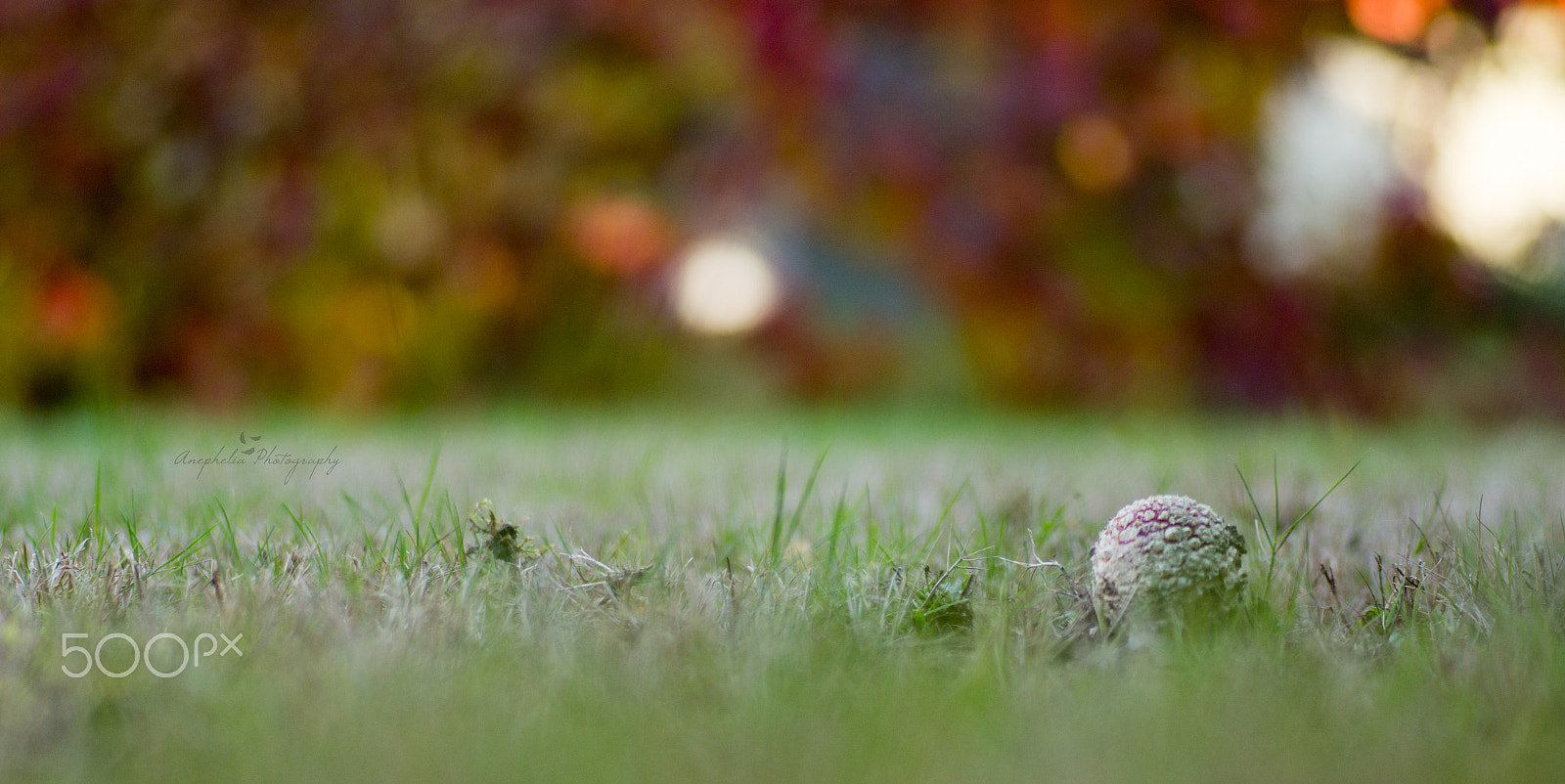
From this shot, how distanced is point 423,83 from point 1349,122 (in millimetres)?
3438

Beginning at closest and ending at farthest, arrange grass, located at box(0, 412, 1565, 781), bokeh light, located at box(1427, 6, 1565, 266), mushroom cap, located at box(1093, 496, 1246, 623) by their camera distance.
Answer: grass, located at box(0, 412, 1565, 781), mushroom cap, located at box(1093, 496, 1246, 623), bokeh light, located at box(1427, 6, 1565, 266)

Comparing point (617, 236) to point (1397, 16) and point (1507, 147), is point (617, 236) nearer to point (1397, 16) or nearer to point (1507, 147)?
point (1397, 16)

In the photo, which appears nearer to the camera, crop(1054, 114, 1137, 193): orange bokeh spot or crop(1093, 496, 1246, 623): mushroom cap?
crop(1093, 496, 1246, 623): mushroom cap

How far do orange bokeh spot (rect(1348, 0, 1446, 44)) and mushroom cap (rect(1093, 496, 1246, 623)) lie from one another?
3262 mm

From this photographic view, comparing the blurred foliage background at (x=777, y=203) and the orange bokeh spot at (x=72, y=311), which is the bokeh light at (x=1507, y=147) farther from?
the orange bokeh spot at (x=72, y=311)

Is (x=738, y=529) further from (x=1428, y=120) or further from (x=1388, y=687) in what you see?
(x=1428, y=120)

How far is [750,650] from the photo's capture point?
2.68 ft

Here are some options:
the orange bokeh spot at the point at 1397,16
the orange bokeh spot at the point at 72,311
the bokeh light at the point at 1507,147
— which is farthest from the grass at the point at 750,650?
the bokeh light at the point at 1507,147

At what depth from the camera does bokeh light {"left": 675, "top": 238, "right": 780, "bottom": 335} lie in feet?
14.3

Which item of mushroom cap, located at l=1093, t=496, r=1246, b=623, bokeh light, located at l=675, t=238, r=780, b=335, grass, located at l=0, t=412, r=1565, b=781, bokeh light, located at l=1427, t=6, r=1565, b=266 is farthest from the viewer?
bokeh light, located at l=675, t=238, r=780, b=335

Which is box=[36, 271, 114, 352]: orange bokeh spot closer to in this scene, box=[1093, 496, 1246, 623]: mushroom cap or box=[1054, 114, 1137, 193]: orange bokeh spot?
box=[1054, 114, 1137, 193]: orange bokeh spot

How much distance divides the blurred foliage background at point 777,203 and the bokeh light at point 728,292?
0.7 inches

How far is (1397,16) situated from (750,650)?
3.58 m

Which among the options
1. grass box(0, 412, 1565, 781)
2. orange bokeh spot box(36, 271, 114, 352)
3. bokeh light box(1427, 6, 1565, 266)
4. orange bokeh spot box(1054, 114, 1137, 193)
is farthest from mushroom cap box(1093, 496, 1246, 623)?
orange bokeh spot box(36, 271, 114, 352)
